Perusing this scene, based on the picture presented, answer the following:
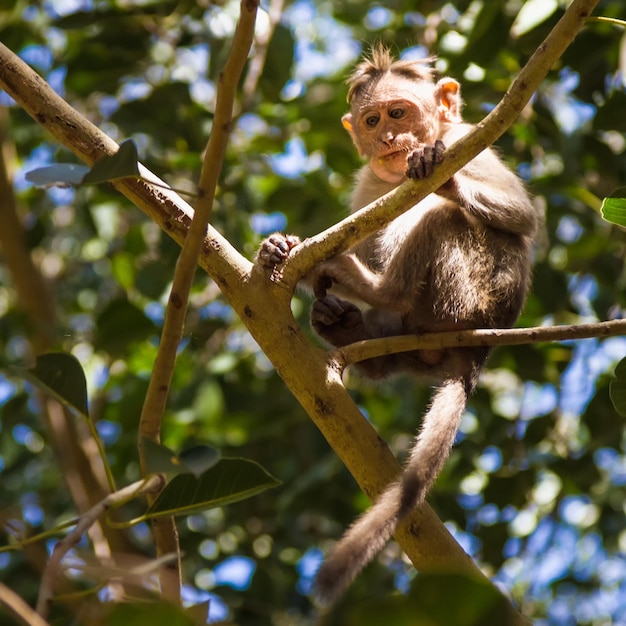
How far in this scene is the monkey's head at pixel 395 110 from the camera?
5027 millimetres

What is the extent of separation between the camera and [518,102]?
2.91 metres

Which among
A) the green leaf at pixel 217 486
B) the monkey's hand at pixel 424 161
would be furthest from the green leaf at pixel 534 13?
the green leaf at pixel 217 486

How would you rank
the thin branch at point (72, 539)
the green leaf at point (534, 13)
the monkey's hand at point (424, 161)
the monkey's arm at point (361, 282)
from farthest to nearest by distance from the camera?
1. the green leaf at point (534, 13)
2. the monkey's arm at point (361, 282)
3. the monkey's hand at point (424, 161)
4. the thin branch at point (72, 539)

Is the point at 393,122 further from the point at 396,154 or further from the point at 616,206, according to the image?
the point at 616,206

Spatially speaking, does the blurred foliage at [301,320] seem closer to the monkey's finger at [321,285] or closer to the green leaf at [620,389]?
the monkey's finger at [321,285]

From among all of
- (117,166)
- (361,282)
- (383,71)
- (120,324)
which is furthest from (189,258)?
(120,324)

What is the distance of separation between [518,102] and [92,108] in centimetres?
599

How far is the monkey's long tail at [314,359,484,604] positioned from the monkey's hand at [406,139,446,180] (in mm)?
1010

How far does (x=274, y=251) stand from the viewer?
358 centimetres

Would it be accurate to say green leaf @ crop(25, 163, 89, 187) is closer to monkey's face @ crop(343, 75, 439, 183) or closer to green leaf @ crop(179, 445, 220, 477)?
green leaf @ crop(179, 445, 220, 477)

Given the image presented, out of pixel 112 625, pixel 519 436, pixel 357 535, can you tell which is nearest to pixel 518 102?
pixel 357 535

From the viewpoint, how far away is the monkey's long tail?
107 inches

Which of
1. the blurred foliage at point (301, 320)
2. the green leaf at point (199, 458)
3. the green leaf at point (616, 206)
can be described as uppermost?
the green leaf at point (616, 206)

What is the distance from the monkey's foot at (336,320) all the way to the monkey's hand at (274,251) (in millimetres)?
547
